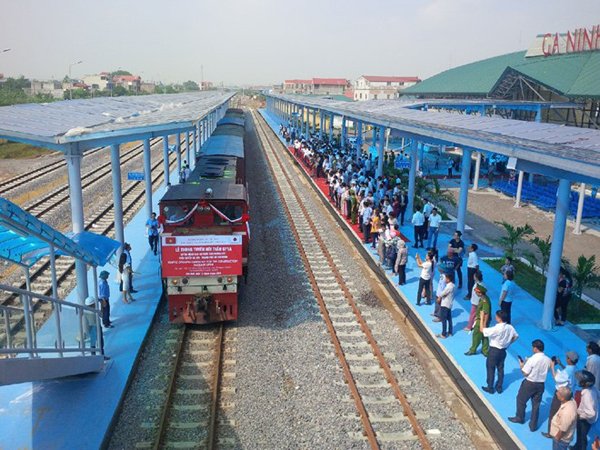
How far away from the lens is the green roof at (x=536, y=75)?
26170 millimetres

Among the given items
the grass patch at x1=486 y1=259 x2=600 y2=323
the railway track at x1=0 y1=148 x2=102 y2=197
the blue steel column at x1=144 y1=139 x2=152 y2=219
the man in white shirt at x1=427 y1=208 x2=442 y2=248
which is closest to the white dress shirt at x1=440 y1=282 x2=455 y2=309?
the grass patch at x1=486 y1=259 x2=600 y2=323

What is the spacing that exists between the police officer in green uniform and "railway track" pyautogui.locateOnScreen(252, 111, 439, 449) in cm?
141

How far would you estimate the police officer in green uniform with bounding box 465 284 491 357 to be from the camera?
29.1 feet

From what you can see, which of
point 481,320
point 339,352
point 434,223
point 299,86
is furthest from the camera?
point 299,86

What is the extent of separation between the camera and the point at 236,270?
1054 centimetres

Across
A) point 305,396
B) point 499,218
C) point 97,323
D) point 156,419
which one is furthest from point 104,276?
point 499,218

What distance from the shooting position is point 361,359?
976cm

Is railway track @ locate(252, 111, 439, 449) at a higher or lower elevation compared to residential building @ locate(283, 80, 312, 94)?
lower

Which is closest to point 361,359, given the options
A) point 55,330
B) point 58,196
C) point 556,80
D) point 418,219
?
point 55,330

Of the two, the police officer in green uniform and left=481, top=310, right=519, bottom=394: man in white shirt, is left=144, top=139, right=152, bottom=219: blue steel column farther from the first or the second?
left=481, top=310, right=519, bottom=394: man in white shirt

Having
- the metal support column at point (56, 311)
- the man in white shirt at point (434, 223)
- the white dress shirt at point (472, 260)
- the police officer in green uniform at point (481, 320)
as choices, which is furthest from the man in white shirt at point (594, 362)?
the man in white shirt at point (434, 223)

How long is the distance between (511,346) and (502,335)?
7.98 ft

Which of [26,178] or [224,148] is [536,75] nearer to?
[224,148]

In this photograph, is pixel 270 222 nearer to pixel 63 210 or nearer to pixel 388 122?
pixel 388 122
